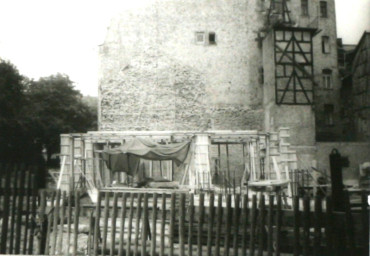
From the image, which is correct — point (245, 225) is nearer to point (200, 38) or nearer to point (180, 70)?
point (180, 70)

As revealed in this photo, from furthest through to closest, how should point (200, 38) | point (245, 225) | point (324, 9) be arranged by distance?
point (324, 9) < point (200, 38) < point (245, 225)

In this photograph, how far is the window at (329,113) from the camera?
3009 centimetres

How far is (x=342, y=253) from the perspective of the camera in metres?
4.86

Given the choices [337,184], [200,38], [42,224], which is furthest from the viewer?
[200,38]

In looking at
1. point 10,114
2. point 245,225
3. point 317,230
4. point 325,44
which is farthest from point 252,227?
point 325,44

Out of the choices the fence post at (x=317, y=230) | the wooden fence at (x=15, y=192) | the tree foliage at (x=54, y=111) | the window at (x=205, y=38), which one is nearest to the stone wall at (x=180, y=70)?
the window at (x=205, y=38)

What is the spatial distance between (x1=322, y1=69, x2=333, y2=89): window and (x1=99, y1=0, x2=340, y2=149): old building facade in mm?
3814

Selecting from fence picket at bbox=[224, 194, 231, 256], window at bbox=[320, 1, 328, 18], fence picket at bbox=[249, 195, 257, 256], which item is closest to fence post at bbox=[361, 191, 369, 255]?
fence picket at bbox=[249, 195, 257, 256]

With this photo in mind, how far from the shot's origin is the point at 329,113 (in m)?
30.2

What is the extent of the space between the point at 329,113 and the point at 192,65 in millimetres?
11611

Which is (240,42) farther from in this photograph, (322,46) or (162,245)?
(162,245)

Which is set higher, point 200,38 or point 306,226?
point 200,38

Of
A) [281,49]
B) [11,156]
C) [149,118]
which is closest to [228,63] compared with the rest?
[281,49]

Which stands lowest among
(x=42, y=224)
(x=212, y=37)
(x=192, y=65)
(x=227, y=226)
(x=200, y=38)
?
(x=42, y=224)
